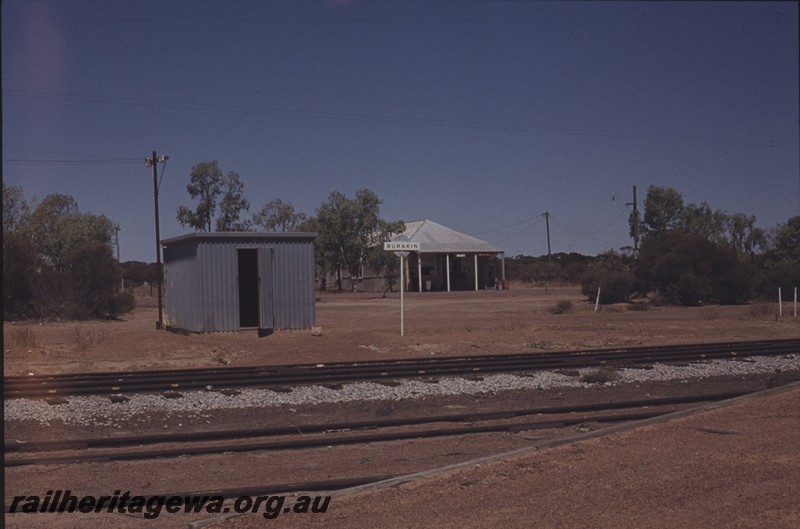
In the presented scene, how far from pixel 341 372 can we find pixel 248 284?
13.3m

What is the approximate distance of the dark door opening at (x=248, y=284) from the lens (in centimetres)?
3030

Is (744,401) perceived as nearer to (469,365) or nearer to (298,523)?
(298,523)

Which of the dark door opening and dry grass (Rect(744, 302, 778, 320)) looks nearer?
the dark door opening

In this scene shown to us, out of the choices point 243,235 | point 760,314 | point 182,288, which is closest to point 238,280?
point 243,235

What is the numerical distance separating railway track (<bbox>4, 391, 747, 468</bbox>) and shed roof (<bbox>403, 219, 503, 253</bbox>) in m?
62.1

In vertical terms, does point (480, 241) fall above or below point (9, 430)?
above

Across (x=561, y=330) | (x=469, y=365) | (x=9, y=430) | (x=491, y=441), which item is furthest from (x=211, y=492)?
(x=561, y=330)

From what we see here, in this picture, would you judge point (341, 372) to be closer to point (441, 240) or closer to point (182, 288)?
point (182, 288)

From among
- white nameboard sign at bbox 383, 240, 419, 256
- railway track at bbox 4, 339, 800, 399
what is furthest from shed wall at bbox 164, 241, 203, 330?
railway track at bbox 4, 339, 800, 399

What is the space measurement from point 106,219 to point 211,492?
71.0m

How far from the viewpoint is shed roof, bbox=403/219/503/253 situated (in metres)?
77.1

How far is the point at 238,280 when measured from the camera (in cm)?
2795

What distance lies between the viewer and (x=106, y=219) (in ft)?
245

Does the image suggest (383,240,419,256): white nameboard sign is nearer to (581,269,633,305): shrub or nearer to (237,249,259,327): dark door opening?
(237,249,259,327): dark door opening
